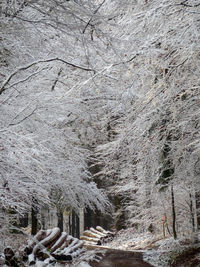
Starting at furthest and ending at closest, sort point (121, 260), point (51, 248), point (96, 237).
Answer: point (96, 237) → point (121, 260) → point (51, 248)

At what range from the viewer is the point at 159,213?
47.0ft

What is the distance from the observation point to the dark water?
9922 mm

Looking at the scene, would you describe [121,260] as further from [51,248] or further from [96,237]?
[96,237]

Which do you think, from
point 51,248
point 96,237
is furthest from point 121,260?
point 96,237

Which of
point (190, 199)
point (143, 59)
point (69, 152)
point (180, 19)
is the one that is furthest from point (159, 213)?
point (180, 19)

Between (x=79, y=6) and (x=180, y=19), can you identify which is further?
(x=180, y=19)

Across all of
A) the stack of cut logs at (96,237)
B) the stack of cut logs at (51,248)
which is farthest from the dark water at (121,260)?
the stack of cut logs at (96,237)

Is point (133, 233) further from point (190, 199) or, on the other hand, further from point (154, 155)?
point (154, 155)

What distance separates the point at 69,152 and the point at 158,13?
603 cm

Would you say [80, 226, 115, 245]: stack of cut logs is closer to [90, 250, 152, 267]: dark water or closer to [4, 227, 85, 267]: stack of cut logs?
[90, 250, 152, 267]: dark water

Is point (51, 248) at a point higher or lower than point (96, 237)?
higher

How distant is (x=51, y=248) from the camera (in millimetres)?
10000

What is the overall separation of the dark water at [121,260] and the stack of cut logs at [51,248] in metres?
0.96

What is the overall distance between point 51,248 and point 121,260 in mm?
2513
